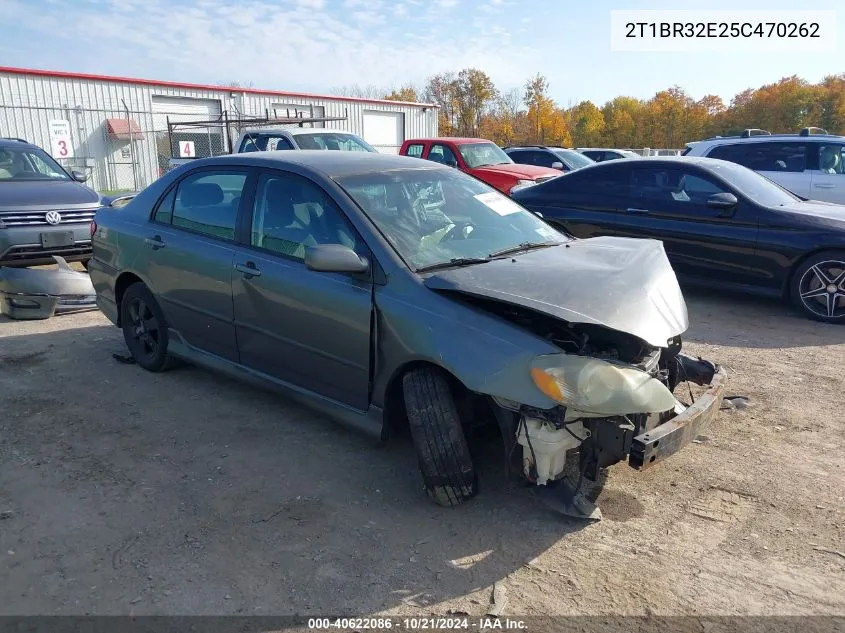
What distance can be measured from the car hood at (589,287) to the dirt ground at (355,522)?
3.06ft

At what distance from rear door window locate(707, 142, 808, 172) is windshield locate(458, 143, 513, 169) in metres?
4.85

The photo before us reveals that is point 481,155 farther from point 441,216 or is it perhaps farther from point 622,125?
point 622,125

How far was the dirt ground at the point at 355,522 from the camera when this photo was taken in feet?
8.87

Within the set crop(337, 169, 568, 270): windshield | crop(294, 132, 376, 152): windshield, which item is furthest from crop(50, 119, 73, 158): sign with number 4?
crop(337, 169, 568, 270): windshield

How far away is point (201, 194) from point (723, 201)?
202 inches

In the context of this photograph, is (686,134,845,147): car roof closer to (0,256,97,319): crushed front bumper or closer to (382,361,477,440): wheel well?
(382,361,477,440): wheel well

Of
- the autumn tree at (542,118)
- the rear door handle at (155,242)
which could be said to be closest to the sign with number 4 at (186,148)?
the rear door handle at (155,242)

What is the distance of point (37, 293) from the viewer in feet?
22.3

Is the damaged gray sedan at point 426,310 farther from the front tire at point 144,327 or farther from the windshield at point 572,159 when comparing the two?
the windshield at point 572,159

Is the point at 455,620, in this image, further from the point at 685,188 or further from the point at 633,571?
the point at 685,188

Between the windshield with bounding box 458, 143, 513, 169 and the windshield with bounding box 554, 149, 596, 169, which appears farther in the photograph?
the windshield with bounding box 554, 149, 596, 169

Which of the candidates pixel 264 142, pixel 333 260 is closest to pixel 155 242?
pixel 333 260

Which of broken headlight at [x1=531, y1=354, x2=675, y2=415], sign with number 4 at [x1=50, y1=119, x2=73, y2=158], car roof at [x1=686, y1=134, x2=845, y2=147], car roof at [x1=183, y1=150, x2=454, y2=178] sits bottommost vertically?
broken headlight at [x1=531, y1=354, x2=675, y2=415]

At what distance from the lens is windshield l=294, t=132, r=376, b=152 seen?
11.6 m
